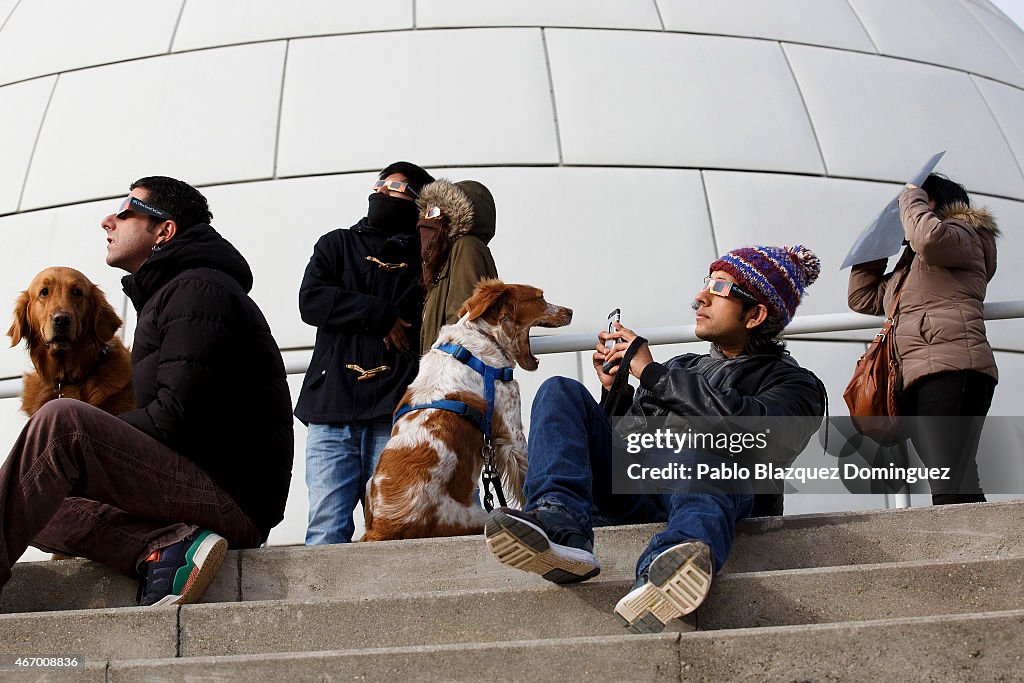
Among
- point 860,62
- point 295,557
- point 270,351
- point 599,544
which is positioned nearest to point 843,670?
point 599,544

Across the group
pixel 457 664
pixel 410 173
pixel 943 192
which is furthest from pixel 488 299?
pixel 457 664

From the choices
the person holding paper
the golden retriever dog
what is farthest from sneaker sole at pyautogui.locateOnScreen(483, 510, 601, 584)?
the golden retriever dog

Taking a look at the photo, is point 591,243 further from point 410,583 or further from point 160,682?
point 160,682

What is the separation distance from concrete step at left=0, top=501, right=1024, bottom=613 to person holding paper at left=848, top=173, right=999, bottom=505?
2.56 ft

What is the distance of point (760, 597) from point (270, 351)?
1.87 meters

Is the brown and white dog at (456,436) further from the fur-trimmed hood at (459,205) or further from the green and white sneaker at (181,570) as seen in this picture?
the green and white sneaker at (181,570)

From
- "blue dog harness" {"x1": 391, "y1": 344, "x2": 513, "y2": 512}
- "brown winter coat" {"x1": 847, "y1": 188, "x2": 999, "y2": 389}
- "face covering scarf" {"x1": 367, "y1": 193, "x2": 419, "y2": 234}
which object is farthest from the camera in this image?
"face covering scarf" {"x1": 367, "y1": 193, "x2": 419, "y2": 234}

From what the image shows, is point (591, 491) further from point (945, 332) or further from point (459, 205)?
point (459, 205)

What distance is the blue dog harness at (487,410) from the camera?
4273mm

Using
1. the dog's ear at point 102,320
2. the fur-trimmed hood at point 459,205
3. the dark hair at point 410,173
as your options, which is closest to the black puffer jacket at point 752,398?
the fur-trimmed hood at point 459,205

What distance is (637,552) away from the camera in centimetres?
356

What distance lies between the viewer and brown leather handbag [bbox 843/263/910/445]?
450cm

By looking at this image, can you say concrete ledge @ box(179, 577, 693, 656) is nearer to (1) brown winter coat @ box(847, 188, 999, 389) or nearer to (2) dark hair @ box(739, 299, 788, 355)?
(2) dark hair @ box(739, 299, 788, 355)

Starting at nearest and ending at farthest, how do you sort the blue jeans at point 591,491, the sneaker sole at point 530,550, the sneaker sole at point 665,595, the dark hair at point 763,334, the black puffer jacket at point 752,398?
the sneaker sole at point 665,595 → the sneaker sole at point 530,550 → the blue jeans at point 591,491 → the black puffer jacket at point 752,398 → the dark hair at point 763,334
